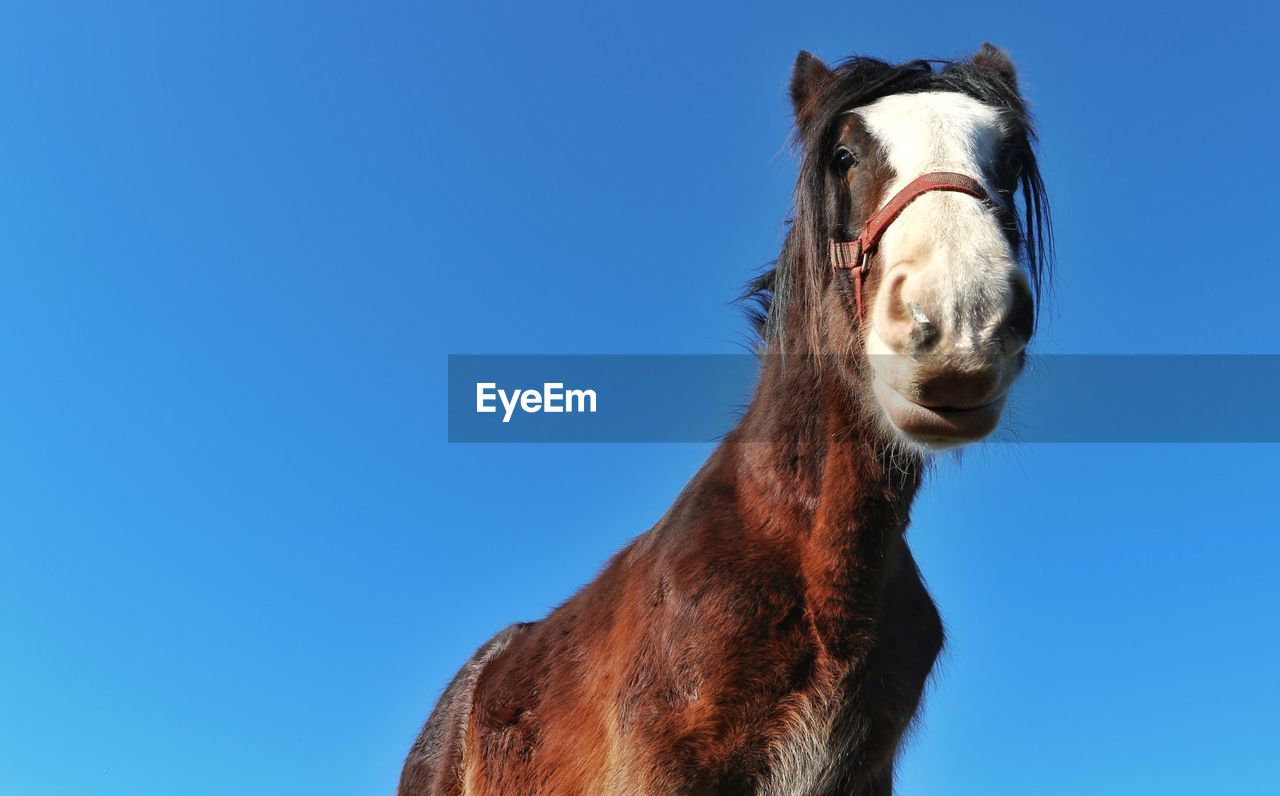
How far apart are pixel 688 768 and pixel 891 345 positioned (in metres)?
1.69

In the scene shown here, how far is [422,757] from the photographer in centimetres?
604

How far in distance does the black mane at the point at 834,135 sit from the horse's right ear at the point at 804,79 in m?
0.14

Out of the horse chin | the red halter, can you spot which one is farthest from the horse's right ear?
the horse chin

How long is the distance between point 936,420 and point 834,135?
1.42 m

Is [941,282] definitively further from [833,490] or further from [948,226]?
[833,490]

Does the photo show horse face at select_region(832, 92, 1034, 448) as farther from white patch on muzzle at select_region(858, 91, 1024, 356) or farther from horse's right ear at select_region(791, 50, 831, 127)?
horse's right ear at select_region(791, 50, 831, 127)

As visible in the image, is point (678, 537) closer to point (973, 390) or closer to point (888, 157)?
point (973, 390)

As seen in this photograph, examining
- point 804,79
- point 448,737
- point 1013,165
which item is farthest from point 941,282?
point 448,737

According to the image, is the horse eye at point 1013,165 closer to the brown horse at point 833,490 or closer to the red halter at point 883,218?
the brown horse at point 833,490

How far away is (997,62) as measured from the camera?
194 inches

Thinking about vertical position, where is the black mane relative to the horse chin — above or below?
above

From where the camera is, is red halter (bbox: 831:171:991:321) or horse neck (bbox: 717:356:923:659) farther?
horse neck (bbox: 717:356:923:659)

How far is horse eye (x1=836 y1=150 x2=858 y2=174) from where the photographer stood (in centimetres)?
392

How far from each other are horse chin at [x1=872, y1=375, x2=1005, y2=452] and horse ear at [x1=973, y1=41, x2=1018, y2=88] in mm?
2228
